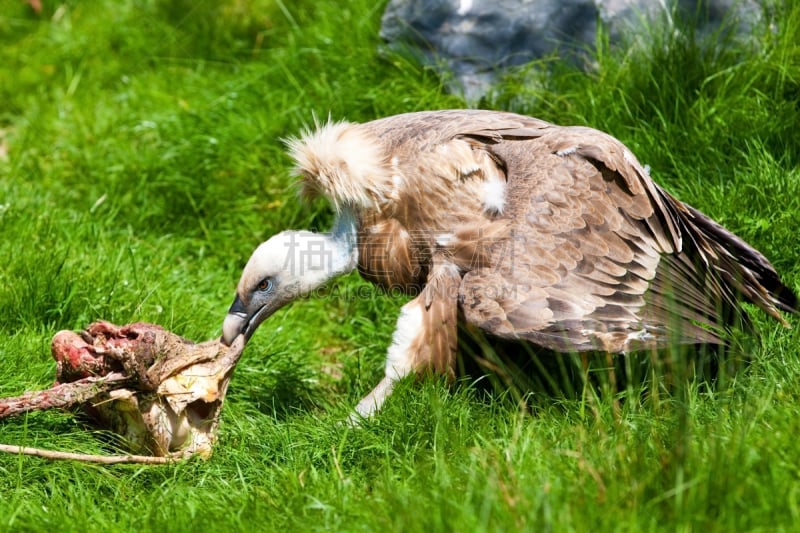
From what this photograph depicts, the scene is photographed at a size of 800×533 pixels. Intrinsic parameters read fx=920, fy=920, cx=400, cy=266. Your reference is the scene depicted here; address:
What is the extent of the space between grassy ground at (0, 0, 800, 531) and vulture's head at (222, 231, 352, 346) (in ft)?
→ 1.33

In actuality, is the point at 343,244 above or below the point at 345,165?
below

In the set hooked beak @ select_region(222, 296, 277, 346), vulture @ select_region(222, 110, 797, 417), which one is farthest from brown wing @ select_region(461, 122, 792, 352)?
hooked beak @ select_region(222, 296, 277, 346)

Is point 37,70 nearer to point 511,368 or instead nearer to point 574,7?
point 574,7

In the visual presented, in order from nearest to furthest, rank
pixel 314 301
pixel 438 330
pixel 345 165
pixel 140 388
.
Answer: pixel 140 388 → pixel 438 330 → pixel 345 165 → pixel 314 301

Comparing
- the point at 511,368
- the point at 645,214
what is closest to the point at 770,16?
the point at 645,214

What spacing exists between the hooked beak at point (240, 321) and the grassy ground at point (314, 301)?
332 millimetres

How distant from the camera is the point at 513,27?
17.4ft

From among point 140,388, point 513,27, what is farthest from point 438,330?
point 513,27

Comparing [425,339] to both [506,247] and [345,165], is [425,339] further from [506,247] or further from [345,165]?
[345,165]

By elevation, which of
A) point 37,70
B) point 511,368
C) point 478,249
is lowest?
point 511,368

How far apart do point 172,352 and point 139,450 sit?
404 millimetres

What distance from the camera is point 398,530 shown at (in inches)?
98.3

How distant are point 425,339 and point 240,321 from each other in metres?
0.86

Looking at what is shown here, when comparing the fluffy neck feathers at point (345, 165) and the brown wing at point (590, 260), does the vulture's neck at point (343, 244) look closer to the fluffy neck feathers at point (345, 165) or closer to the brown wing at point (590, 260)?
the fluffy neck feathers at point (345, 165)
